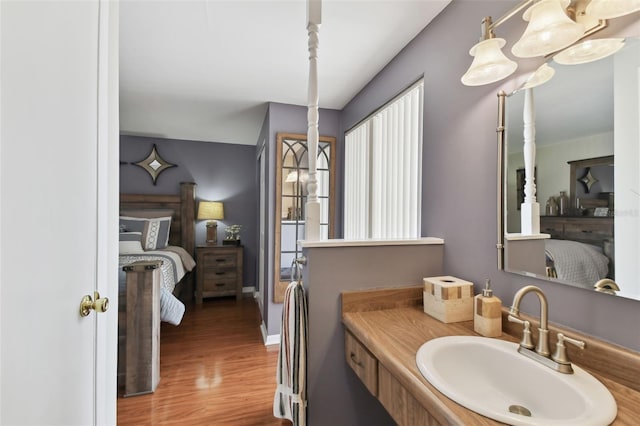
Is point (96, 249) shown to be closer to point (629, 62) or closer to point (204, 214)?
point (629, 62)

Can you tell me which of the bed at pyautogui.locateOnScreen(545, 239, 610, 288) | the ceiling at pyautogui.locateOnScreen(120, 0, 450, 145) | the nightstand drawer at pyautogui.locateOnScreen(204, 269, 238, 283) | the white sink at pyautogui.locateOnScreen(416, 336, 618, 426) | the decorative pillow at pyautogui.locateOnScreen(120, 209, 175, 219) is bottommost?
the nightstand drawer at pyautogui.locateOnScreen(204, 269, 238, 283)

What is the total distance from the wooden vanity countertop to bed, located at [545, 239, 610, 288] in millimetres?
194

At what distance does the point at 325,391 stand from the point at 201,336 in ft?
6.85

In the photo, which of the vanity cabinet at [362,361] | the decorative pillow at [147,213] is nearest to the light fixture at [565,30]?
the vanity cabinet at [362,361]

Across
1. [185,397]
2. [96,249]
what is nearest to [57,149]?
[96,249]

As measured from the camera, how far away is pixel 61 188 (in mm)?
717

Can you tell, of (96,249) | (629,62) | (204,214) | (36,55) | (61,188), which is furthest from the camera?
(204,214)

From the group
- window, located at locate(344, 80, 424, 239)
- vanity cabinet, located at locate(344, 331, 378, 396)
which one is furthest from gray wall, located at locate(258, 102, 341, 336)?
vanity cabinet, located at locate(344, 331, 378, 396)

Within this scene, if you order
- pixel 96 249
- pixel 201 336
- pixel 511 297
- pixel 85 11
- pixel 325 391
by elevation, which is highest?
pixel 85 11

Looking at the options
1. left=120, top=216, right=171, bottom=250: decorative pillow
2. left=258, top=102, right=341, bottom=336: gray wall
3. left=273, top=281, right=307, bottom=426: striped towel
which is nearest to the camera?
left=273, top=281, right=307, bottom=426: striped towel

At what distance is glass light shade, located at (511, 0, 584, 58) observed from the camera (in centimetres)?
86

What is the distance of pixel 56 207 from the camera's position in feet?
2.26

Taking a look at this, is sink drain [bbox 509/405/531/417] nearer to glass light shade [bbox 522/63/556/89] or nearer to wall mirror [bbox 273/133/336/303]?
glass light shade [bbox 522/63/556/89]

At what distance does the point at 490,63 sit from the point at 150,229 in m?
4.09
